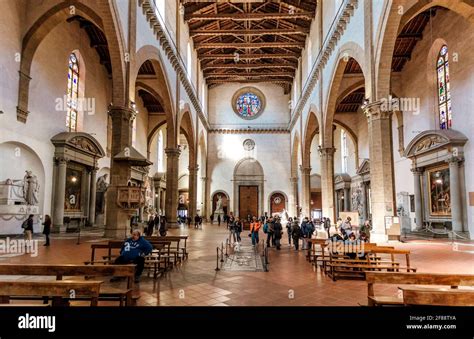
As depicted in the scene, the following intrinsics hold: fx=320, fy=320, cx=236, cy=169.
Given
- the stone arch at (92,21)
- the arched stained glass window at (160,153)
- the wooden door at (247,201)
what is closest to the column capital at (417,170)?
the stone arch at (92,21)

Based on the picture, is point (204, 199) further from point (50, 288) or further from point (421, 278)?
point (50, 288)

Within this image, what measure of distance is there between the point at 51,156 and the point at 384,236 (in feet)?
48.1

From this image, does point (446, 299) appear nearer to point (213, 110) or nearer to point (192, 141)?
point (192, 141)

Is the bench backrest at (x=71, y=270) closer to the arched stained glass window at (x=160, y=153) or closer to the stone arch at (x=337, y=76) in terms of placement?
the stone arch at (x=337, y=76)

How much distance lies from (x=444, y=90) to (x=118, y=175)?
15915mm

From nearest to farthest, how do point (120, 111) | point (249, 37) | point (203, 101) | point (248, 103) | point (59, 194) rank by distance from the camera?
point (120, 111) → point (59, 194) → point (249, 37) → point (203, 101) → point (248, 103)

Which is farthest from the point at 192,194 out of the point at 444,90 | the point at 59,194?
the point at 444,90

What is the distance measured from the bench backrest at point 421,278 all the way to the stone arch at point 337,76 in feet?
35.2

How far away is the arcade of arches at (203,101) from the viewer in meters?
11.9

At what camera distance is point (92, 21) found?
1276 cm

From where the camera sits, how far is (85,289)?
10.4ft

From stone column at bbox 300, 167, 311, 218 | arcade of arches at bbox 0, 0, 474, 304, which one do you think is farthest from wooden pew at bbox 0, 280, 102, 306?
stone column at bbox 300, 167, 311, 218

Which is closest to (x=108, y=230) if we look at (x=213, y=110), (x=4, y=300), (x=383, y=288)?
(x=4, y=300)

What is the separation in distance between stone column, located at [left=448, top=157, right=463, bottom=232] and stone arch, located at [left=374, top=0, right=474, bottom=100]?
554cm
